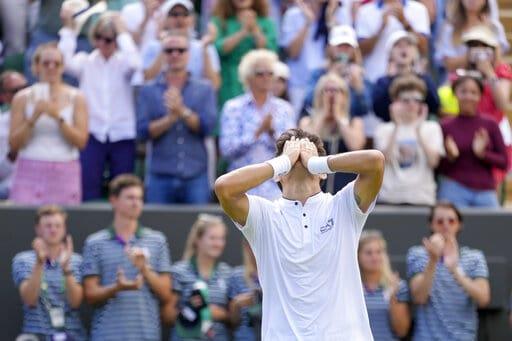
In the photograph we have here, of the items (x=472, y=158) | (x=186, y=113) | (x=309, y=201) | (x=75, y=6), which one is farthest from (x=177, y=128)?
(x=309, y=201)

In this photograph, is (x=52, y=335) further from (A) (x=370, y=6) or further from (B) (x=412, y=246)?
(A) (x=370, y=6)

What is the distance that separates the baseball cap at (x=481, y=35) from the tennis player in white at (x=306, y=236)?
18.1 ft

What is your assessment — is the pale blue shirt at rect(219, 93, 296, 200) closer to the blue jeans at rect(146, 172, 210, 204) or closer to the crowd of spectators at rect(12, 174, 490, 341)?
the blue jeans at rect(146, 172, 210, 204)

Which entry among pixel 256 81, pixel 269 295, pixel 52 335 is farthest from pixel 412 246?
pixel 269 295

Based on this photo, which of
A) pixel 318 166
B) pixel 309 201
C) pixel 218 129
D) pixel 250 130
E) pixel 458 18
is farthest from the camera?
pixel 458 18

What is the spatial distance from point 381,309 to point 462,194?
1.55 meters

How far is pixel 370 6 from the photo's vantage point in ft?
40.1

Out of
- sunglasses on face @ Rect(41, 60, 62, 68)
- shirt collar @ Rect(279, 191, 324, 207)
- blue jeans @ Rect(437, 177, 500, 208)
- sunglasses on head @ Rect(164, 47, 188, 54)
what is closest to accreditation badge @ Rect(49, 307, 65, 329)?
sunglasses on face @ Rect(41, 60, 62, 68)

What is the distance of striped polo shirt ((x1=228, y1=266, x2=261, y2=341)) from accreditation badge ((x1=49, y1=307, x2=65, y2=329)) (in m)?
1.19

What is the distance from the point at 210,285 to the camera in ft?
32.6

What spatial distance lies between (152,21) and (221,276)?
3.01m

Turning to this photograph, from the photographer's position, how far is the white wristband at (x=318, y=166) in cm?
620

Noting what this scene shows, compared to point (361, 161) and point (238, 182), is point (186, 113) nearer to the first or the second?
point (238, 182)

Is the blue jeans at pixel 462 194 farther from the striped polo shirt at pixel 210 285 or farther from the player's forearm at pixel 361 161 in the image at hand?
the player's forearm at pixel 361 161
